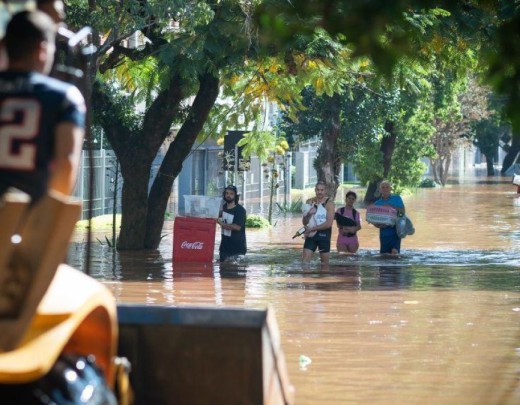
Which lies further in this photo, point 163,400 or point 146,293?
point 146,293

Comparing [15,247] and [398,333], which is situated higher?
[15,247]

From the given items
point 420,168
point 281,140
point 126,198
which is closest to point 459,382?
point 126,198

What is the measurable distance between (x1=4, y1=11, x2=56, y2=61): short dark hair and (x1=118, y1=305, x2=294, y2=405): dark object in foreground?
5.82 ft

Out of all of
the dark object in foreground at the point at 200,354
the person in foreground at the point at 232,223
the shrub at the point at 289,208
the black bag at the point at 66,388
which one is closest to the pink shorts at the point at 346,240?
the person in foreground at the point at 232,223

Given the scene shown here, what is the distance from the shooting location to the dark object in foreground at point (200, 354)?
623 centimetres

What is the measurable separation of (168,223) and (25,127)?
30889 millimetres

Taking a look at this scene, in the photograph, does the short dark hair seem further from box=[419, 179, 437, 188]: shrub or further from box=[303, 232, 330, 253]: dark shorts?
box=[419, 179, 437, 188]: shrub

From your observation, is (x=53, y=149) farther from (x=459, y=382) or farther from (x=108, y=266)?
(x=108, y=266)

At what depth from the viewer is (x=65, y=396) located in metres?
4.67

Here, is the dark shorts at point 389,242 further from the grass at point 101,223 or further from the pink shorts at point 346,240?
the grass at point 101,223

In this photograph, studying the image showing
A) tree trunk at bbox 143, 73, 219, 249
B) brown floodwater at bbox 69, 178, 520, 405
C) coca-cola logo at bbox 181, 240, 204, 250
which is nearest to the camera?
brown floodwater at bbox 69, 178, 520, 405

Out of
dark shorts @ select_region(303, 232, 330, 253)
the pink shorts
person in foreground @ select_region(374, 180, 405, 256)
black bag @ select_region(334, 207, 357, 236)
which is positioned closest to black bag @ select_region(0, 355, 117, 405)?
dark shorts @ select_region(303, 232, 330, 253)

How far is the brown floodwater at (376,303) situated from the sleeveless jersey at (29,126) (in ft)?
17.2

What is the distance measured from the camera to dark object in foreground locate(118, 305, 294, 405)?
623cm
